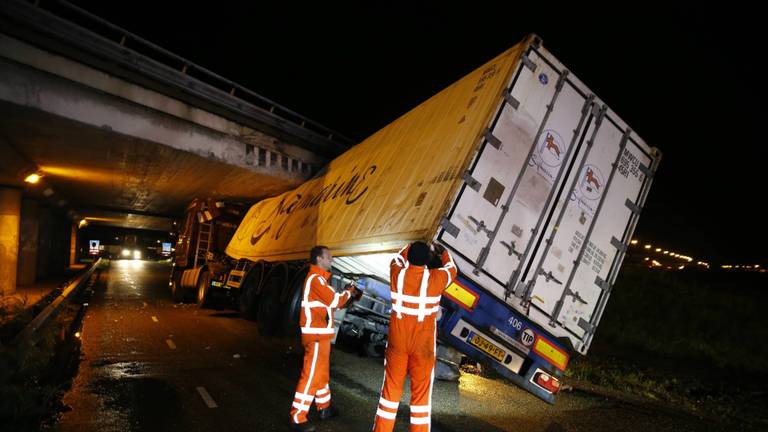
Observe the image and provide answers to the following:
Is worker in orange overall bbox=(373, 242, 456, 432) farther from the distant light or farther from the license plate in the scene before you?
the distant light

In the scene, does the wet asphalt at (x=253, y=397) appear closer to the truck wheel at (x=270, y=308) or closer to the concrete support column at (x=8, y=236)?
the truck wheel at (x=270, y=308)

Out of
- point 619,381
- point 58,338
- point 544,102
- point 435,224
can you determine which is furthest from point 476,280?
point 58,338

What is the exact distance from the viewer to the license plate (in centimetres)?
450

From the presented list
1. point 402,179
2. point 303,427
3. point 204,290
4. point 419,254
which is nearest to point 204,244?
point 204,290

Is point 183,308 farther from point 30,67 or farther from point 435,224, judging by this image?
point 435,224

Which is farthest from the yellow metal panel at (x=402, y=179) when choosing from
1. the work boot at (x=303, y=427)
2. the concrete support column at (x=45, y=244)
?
the concrete support column at (x=45, y=244)

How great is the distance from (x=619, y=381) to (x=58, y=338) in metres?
9.18

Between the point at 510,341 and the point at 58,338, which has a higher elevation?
the point at 510,341

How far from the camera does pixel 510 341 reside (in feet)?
15.1

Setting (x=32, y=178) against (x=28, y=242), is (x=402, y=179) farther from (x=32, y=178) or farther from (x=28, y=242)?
(x=28, y=242)

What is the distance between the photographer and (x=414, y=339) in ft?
11.9

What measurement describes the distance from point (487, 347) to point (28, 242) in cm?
1974

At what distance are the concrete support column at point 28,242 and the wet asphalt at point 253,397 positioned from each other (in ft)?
39.3

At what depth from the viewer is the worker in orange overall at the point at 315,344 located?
4129 mm
